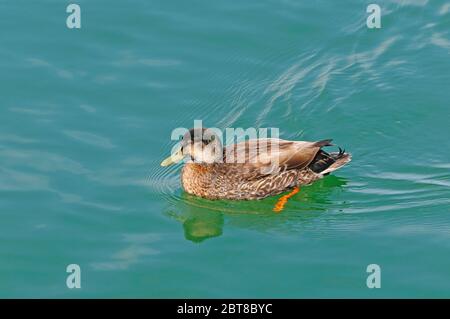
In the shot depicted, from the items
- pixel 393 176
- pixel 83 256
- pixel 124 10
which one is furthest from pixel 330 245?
pixel 124 10

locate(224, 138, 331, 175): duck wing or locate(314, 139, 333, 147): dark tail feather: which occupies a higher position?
locate(314, 139, 333, 147): dark tail feather

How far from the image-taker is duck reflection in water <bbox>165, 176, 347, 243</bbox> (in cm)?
1354

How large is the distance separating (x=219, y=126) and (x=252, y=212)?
223cm

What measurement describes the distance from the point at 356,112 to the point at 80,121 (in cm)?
427

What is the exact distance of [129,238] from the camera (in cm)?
1305

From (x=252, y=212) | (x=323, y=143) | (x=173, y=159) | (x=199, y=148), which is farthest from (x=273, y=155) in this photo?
(x=173, y=159)

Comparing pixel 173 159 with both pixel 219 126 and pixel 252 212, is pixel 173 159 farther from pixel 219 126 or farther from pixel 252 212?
pixel 219 126

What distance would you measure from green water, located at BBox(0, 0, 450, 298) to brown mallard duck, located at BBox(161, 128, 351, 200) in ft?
0.76

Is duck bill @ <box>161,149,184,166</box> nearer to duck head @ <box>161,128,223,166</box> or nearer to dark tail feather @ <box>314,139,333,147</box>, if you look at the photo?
duck head @ <box>161,128,223,166</box>

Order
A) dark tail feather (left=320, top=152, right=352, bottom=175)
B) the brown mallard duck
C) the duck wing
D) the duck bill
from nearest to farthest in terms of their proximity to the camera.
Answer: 1. the duck bill
2. the brown mallard duck
3. the duck wing
4. dark tail feather (left=320, top=152, right=352, bottom=175)

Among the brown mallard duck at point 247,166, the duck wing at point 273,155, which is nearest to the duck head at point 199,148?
the brown mallard duck at point 247,166

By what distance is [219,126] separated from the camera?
1589 centimetres

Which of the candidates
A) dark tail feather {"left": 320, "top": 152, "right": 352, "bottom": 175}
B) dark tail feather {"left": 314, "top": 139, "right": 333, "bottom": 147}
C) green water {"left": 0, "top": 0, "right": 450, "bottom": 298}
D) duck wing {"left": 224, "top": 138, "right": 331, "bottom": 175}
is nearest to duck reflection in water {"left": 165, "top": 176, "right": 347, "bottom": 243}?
green water {"left": 0, "top": 0, "right": 450, "bottom": 298}

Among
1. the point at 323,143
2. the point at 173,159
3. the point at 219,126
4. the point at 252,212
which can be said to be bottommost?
the point at 252,212
